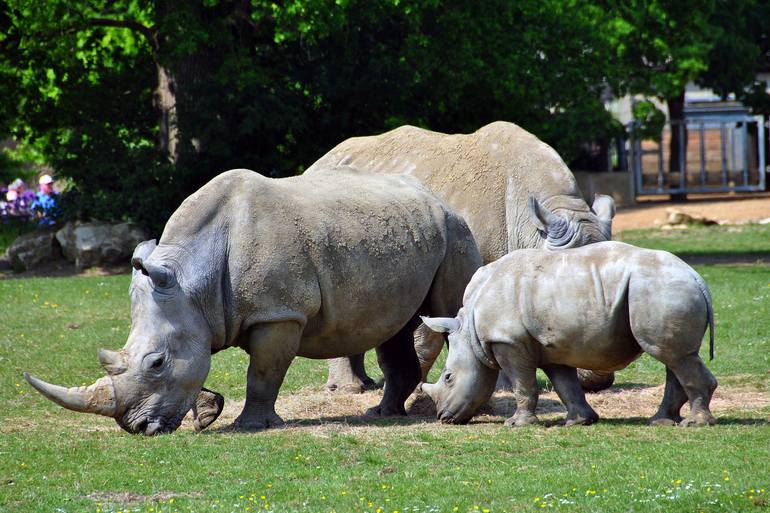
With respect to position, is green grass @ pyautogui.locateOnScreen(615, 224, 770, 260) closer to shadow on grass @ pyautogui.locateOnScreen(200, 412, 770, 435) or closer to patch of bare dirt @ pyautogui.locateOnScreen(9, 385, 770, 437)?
patch of bare dirt @ pyautogui.locateOnScreen(9, 385, 770, 437)

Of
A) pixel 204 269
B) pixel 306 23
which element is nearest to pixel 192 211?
pixel 204 269

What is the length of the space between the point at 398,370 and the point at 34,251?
580 inches

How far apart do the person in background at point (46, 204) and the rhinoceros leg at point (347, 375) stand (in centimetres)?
1374

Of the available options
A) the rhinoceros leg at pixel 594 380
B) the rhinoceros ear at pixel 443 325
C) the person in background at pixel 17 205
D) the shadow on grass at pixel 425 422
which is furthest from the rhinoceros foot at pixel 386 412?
the person in background at pixel 17 205

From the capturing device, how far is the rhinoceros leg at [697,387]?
926 cm

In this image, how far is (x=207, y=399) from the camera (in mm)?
9820

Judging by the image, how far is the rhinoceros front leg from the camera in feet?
31.6

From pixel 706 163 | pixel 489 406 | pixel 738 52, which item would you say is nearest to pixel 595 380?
pixel 489 406

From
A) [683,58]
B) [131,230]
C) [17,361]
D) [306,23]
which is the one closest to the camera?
[17,361]

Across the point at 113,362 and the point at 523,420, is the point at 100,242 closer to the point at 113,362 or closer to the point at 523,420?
the point at 113,362

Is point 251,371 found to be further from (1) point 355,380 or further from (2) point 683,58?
(2) point 683,58

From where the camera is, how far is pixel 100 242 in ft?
77.0

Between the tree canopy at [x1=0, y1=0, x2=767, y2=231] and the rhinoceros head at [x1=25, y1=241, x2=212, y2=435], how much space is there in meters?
13.3

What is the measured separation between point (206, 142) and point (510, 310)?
15.2 m
